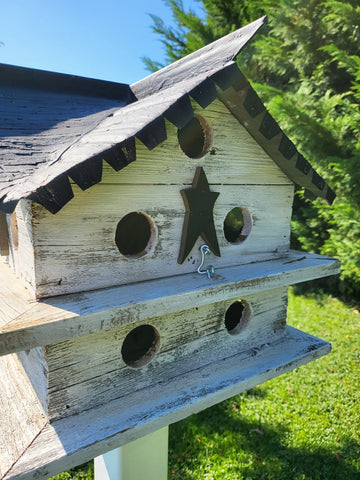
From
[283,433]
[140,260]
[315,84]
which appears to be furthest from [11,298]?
[315,84]

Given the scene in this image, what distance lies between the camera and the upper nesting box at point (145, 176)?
36.5 inches

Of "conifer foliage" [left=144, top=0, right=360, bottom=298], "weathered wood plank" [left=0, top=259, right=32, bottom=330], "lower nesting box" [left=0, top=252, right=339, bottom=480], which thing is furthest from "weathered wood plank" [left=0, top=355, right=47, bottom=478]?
"conifer foliage" [left=144, top=0, right=360, bottom=298]

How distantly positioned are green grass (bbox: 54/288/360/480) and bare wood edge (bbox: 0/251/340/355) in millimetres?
1891

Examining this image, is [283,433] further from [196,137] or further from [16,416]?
[196,137]

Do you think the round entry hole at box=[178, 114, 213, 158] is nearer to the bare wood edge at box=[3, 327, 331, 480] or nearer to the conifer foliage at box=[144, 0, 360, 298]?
the bare wood edge at box=[3, 327, 331, 480]

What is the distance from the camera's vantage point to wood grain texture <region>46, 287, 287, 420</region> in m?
1.07

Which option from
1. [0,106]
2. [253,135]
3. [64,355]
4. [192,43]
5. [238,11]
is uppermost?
[238,11]

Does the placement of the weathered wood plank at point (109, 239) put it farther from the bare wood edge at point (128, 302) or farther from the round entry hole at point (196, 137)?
the round entry hole at point (196, 137)

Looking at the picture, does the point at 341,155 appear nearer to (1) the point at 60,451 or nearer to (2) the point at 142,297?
(2) the point at 142,297

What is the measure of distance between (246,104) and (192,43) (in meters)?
5.31

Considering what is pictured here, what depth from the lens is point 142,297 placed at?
103 cm

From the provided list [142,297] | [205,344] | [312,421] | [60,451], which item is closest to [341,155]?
[312,421]

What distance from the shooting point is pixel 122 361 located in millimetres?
1202

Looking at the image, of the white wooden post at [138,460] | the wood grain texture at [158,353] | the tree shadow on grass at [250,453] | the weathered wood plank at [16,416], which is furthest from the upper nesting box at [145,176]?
the tree shadow on grass at [250,453]
